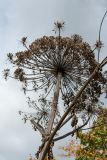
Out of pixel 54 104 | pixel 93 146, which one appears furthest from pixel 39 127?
pixel 93 146

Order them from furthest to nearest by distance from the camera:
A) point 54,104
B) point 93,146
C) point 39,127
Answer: point 93,146
point 54,104
point 39,127

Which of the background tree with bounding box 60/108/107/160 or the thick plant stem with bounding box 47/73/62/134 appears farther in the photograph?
the background tree with bounding box 60/108/107/160

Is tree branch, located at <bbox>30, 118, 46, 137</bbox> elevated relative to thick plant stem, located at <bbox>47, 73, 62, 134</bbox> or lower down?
lower down

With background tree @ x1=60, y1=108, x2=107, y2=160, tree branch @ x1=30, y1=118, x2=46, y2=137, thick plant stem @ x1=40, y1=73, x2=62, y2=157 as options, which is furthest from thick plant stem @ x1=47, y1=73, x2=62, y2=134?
background tree @ x1=60, y1=108, x2=107, y2=160

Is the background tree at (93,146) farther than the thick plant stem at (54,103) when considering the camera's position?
Yes

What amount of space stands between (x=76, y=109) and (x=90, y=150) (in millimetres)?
19327

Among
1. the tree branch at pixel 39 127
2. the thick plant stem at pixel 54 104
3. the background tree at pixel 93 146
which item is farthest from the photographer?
the background tree at pixel 93 146

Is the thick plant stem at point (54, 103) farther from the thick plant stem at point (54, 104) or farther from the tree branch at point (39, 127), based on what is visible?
the tree branch at point (39, 127)

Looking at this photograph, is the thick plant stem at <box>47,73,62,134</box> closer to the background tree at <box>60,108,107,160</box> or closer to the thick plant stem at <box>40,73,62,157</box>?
the thick plant stem at <box>40,73,62,157</box>

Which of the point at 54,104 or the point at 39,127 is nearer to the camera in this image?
the point at 39,127

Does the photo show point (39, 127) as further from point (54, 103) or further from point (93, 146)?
point (93, 146)

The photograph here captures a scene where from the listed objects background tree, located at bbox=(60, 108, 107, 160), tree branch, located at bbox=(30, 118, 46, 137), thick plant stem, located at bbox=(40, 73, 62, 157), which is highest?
background tree, located at bbox=(60, 108, 107, 160)

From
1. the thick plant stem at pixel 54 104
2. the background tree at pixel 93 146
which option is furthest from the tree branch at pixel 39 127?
the background tree at pixel 93 146

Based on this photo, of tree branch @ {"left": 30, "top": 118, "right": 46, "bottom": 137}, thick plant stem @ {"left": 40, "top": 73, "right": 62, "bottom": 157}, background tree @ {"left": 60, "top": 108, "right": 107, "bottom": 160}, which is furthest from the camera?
background tree @ {"left": 60, "top": 108, "right": 107, "bottom": 160}
